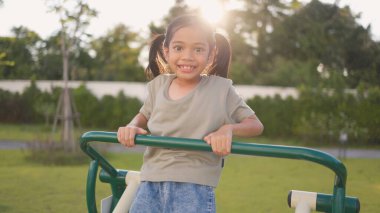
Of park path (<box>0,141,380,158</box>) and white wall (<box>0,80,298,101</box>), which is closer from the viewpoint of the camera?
park path (<box>0,141,380,158</box>)

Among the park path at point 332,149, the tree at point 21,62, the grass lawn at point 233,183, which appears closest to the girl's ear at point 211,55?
the grass lawn at point 233,183

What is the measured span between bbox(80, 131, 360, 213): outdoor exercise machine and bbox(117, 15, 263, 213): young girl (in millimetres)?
105

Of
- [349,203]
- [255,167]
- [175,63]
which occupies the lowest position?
[255,167]

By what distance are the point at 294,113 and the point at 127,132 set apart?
44.1ft

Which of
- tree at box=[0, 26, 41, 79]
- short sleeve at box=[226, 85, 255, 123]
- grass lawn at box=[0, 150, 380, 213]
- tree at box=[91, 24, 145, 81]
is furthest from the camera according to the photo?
tree at box=[91, 24, 145, 81]

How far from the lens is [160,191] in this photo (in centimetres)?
215

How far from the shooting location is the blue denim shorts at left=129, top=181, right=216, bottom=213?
208 centimetres

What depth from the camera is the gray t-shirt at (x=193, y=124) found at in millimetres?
2107

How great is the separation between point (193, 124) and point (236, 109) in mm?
190

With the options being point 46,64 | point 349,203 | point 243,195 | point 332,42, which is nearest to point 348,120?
point 243,195

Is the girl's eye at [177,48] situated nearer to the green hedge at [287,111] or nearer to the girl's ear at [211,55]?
the girl's ear at [211,55]

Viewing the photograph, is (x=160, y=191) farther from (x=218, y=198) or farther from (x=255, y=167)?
(x=255, y=167)

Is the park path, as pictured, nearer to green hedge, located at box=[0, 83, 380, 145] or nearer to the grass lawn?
the grass lawn

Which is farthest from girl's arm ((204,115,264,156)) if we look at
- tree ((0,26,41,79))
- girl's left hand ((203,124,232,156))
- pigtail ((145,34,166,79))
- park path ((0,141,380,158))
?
tree ((0,26,41,79))
